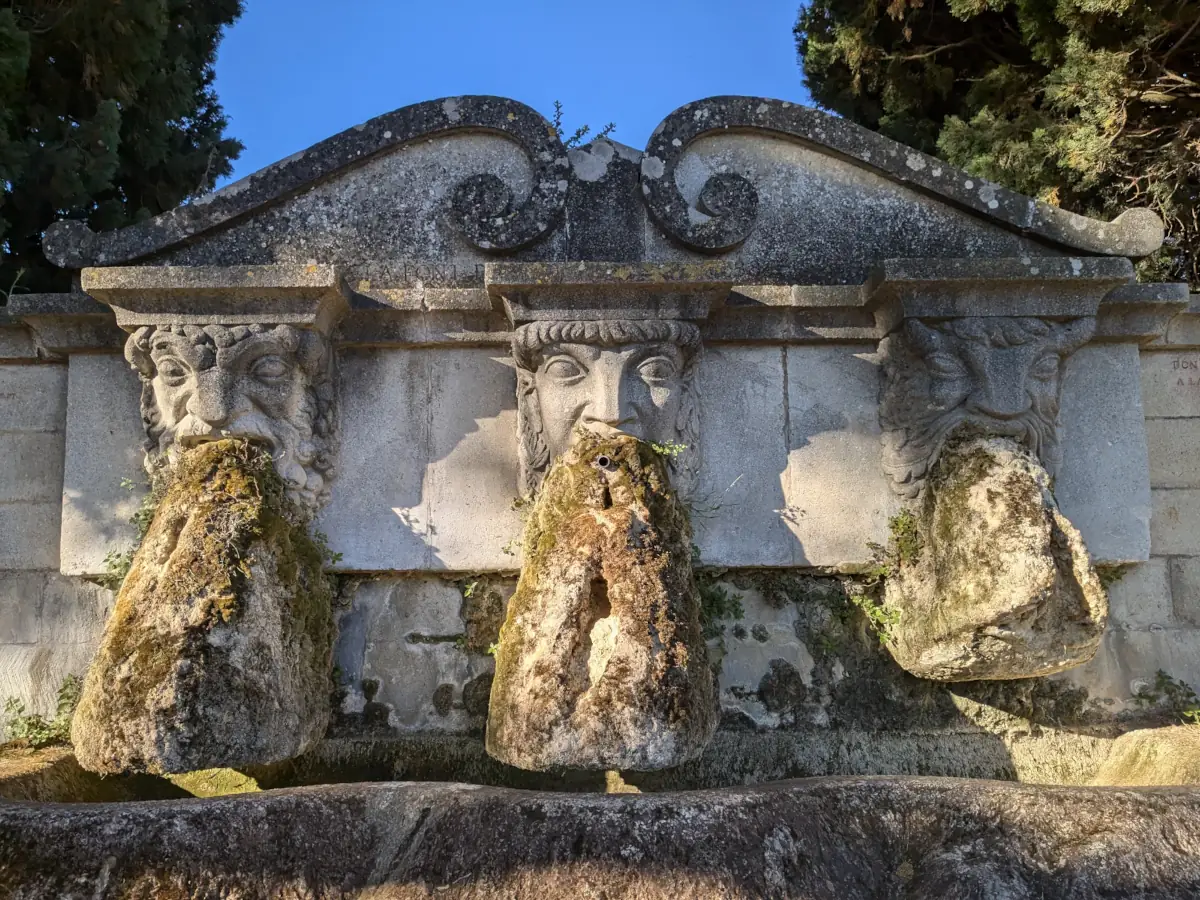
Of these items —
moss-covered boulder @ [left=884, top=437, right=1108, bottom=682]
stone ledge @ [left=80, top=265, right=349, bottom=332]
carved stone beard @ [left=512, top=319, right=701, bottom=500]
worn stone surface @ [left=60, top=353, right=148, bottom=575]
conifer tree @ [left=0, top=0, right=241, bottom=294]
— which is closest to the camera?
moss-covered boulder @ [left=884, top=437, right=1108, bottom=682]

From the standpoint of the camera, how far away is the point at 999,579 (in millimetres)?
3418

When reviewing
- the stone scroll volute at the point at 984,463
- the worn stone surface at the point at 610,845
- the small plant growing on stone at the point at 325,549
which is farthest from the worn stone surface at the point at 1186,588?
the small plant growing on stone at the point at 325,549

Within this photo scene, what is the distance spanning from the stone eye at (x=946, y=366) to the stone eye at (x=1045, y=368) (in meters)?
0.25

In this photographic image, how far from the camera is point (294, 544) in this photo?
3.63 m

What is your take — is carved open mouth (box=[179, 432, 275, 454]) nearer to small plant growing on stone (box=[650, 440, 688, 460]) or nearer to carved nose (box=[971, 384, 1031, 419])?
small plant growing on stone (box=[650, 440, 688, 460])

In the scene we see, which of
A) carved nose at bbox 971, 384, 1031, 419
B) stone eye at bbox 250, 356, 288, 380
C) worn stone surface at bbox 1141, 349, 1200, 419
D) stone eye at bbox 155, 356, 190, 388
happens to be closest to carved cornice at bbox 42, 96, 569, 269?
stone eye at bbox 155, 356, 190, 388

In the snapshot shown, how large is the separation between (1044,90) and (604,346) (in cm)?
389

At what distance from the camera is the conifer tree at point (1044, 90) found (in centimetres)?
553

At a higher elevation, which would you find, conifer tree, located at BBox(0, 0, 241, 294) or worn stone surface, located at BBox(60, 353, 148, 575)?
conifer tree, located at BBox(0, 0, 241, 294)

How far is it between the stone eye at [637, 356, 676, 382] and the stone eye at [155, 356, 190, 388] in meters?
1.59

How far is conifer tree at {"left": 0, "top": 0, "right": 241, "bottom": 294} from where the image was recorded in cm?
543

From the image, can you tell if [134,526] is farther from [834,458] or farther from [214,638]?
[834,458]

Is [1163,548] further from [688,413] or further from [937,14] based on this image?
[937,14]

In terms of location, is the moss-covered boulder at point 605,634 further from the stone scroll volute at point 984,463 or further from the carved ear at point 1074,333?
the carved ear at point 1074,333
